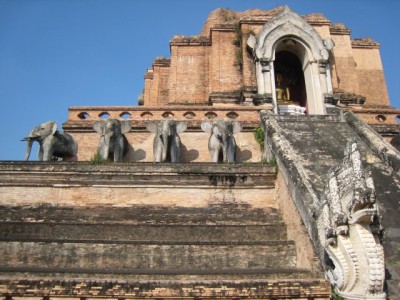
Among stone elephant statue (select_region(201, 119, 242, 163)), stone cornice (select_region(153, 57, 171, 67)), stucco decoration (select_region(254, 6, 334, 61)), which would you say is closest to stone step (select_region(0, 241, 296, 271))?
stone elephant statue (select_region(201, 119, 242, 163))

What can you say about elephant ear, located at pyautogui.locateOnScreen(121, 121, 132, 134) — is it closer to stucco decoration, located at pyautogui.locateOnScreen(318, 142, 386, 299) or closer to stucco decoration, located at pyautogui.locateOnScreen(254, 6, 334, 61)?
stucco decoration, located at pyautogui.locateOnScreen(254, 6, 334, 61)

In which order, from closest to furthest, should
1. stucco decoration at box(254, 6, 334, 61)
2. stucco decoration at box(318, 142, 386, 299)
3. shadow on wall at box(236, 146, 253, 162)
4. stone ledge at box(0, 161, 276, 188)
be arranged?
stucco decoration at box(318, 142, 386, 299), stone ledge at box(0, 161, 276, 188), shadow on wall at box(236, 146, 253, 162), stucco decoration at box(254, 6, 334, 61)

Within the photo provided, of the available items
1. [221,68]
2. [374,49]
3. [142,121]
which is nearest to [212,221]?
[142,121]

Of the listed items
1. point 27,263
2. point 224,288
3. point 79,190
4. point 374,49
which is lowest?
point 224,288

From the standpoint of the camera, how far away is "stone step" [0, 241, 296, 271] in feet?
20.3

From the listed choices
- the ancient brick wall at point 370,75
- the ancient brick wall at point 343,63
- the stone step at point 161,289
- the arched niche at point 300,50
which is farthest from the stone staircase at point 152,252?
the ancient brick wall at point 370,75

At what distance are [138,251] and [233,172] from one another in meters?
2.99

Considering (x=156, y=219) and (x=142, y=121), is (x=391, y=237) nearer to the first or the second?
(x=156, y=219)

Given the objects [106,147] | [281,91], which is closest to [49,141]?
[106,147]

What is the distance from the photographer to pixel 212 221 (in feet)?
24.5

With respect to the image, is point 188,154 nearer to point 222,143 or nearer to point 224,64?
point 222,143

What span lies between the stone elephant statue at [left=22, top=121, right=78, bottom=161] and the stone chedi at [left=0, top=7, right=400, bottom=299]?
80cm

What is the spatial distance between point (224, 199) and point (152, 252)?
2.45m

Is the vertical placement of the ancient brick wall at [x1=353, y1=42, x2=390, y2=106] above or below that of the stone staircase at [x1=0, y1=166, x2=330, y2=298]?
above
